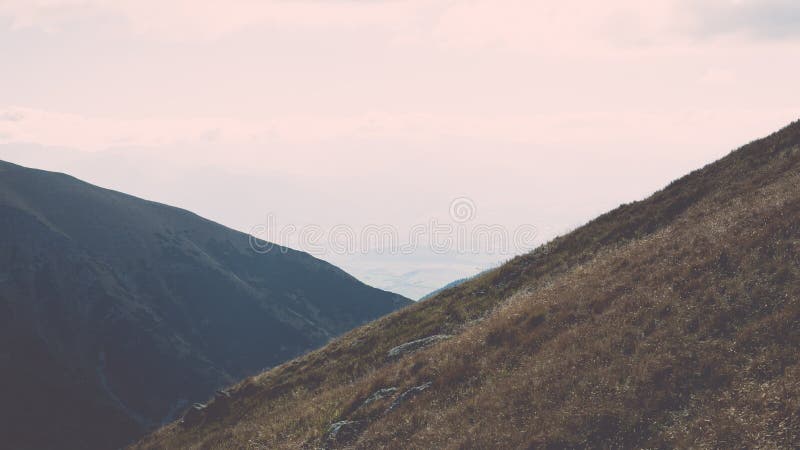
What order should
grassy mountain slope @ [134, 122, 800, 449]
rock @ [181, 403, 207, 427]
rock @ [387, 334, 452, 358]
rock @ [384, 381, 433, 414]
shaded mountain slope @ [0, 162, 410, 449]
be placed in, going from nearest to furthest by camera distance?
1. grassy mountain slope @ [134, 122, 800, 449]
2. rock @ [384, 381, 433, 414]
3. rock @ [387, 334, 452, 358]
4. rock @ [181, 403, 207, 427]
5. shaded mountain slope @ [0, 162, 410, 449]

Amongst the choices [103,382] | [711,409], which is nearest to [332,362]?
[711,409]

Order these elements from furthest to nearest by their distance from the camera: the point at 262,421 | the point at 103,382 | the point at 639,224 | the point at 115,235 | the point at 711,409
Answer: the point at 115,235 < the point at 103,382 < the point at 639,224 < the point at 262,421 < the point at 711,409

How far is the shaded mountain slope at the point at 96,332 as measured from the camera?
123688 mm

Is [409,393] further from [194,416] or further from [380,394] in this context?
[194,416]

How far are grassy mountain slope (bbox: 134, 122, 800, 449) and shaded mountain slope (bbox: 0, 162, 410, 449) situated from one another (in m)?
109

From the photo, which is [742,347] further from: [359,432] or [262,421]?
[262,421]

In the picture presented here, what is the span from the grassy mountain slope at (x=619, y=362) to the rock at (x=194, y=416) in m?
1.84

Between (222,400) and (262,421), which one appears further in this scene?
(222,400)

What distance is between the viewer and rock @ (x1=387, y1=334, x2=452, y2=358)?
99.7 ft

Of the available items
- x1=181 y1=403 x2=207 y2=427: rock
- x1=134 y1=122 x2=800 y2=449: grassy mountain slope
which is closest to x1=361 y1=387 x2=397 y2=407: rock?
x1=134 y1=122 x2=800 y2=449: grassy mountain slope

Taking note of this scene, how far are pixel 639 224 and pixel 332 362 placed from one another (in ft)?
69.9

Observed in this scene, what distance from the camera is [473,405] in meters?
18.5

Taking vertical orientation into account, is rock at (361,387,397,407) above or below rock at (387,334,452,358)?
below

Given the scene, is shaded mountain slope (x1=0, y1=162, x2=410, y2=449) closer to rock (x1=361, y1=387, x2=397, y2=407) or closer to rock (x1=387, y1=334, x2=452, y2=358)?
rock (x1=387, y1=334, x2=452, y2=358)
